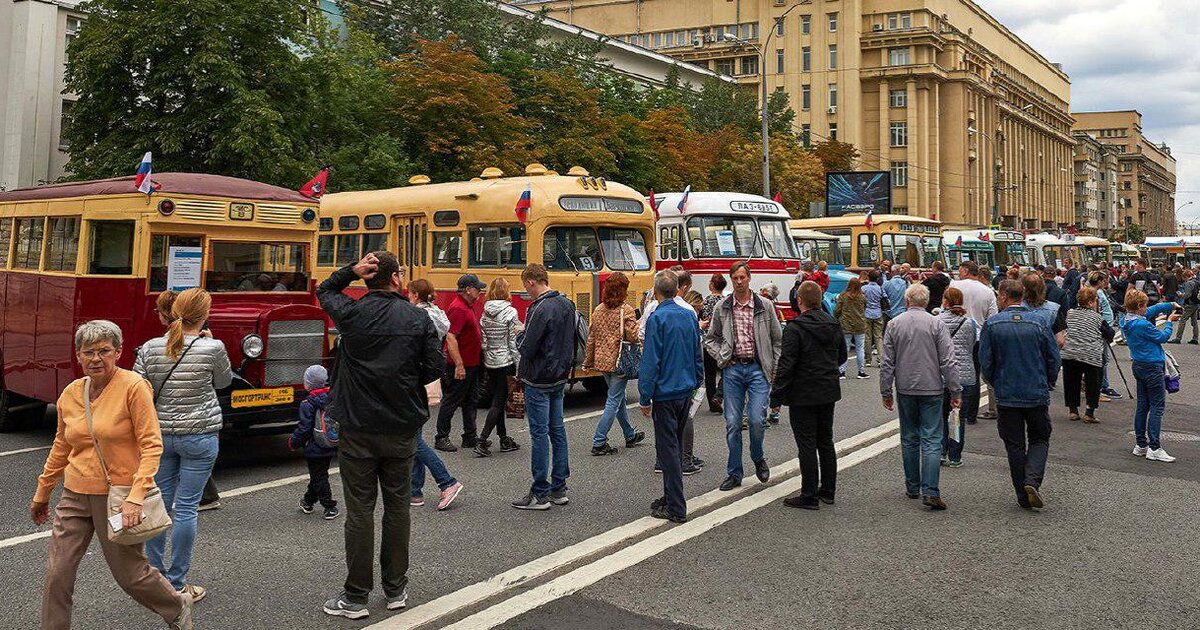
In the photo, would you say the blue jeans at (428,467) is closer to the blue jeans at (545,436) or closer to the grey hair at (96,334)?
the blue jeans at (545,436)

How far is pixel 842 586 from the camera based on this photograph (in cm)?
624

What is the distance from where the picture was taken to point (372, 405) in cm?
558

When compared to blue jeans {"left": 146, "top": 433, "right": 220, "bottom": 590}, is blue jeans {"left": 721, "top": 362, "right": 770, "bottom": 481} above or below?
above

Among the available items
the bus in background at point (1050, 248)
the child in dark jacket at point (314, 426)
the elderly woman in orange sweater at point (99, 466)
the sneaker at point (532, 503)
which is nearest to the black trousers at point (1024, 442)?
the sneaker at point (532, 503)

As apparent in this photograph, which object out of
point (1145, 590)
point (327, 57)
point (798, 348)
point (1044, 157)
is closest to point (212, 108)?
point (327, 57)

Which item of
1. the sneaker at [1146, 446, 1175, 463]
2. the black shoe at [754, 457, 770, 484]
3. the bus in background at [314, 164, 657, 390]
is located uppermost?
the bus in background at [314, 164, 657, 390]

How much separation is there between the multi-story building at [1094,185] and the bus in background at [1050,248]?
91505mm

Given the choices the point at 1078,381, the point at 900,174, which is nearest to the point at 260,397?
the point at 1078,381

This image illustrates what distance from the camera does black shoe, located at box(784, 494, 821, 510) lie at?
323 inches

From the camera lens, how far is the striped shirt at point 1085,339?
12586 mm

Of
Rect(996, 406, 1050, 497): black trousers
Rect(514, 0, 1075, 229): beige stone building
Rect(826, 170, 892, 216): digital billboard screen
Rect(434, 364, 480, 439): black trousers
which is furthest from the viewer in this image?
Rect(514, 0, 1075, 229): beige stone building

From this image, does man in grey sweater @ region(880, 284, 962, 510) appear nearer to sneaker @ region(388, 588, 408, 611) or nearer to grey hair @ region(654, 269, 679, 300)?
grey hair @ region(654, 269, 679, 300)

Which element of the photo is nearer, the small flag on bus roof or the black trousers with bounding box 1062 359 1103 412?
the black trousers with bounding box 1062 359 1103 412

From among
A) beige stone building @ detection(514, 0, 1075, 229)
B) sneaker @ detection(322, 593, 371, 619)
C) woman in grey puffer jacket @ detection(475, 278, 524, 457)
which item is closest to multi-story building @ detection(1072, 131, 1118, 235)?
beige stone building @ detection(514, 0, 1075, 229)
